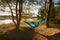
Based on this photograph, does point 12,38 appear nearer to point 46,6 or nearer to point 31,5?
point 31,5

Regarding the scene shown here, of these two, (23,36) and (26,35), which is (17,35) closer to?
(23,36)

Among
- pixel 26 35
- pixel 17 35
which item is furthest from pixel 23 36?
pixel 17 35

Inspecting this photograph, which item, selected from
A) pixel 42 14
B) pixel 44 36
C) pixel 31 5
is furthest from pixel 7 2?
pixel 42 14

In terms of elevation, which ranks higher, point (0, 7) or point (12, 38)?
point (0, 7)

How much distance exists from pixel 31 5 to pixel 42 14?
2733 millimetres

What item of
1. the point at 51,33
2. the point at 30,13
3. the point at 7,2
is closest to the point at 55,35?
the point at 51,33

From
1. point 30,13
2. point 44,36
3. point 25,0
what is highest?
point 25,0

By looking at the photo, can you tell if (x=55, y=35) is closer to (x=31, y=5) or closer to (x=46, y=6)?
(x=31, y=5)

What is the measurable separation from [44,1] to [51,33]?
6.66ft

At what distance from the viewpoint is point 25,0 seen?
29.9 feet

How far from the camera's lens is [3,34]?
28.3 feet

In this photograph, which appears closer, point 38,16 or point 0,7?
point 0,7

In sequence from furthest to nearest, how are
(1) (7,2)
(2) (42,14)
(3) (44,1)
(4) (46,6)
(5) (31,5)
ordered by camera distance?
(2) (42,14), (4) (46,6), (3) (44,1), (5) (31,5), (1) (7,2)

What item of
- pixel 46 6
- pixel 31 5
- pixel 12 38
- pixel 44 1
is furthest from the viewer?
pixel 46 6
